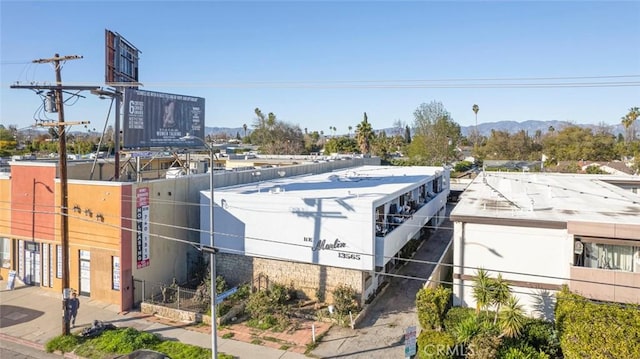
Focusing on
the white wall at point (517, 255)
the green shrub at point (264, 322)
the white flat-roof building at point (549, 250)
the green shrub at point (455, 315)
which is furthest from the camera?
the green shrub at point (264, 322)

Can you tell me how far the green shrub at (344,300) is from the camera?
768 inches

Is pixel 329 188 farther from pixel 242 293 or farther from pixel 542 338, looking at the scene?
pixel 542 338

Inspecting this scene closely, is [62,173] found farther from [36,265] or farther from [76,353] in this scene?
[36,265]

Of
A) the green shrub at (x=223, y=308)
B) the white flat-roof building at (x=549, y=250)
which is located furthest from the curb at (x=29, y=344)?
the white flat-roof building at (x=549, y=250)

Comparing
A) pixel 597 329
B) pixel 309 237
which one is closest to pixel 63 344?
pixel 309 237

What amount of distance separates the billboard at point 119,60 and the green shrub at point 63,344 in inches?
471

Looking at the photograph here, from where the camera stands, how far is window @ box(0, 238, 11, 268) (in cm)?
2577

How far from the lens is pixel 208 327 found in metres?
19.2

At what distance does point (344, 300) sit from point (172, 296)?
28.0ft

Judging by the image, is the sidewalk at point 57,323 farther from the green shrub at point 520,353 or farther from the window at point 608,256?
the window at point 608,256

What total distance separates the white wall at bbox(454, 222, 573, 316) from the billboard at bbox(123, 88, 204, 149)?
1450 cm

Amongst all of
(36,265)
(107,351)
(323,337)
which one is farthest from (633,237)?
(36,265)

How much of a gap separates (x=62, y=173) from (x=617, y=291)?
2249cm

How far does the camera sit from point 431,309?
17.6 metres
